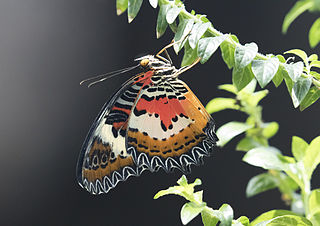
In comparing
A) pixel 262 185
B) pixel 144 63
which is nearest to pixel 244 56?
pixel 144 63

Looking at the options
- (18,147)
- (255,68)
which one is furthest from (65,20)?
(255,68)

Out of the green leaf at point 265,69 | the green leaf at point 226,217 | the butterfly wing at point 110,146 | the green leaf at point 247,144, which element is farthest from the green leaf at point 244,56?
the green leaf at point 247,144

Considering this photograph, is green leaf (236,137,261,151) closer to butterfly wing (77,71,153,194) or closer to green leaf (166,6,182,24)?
butterfly wing (77,71,153,194)

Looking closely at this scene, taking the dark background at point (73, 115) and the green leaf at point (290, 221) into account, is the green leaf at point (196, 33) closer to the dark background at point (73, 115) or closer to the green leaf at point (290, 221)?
the green leaf at point (290, 221)

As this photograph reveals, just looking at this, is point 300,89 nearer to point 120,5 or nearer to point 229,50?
point 229,50

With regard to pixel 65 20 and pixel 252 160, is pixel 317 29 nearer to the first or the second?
pixel 252 160
